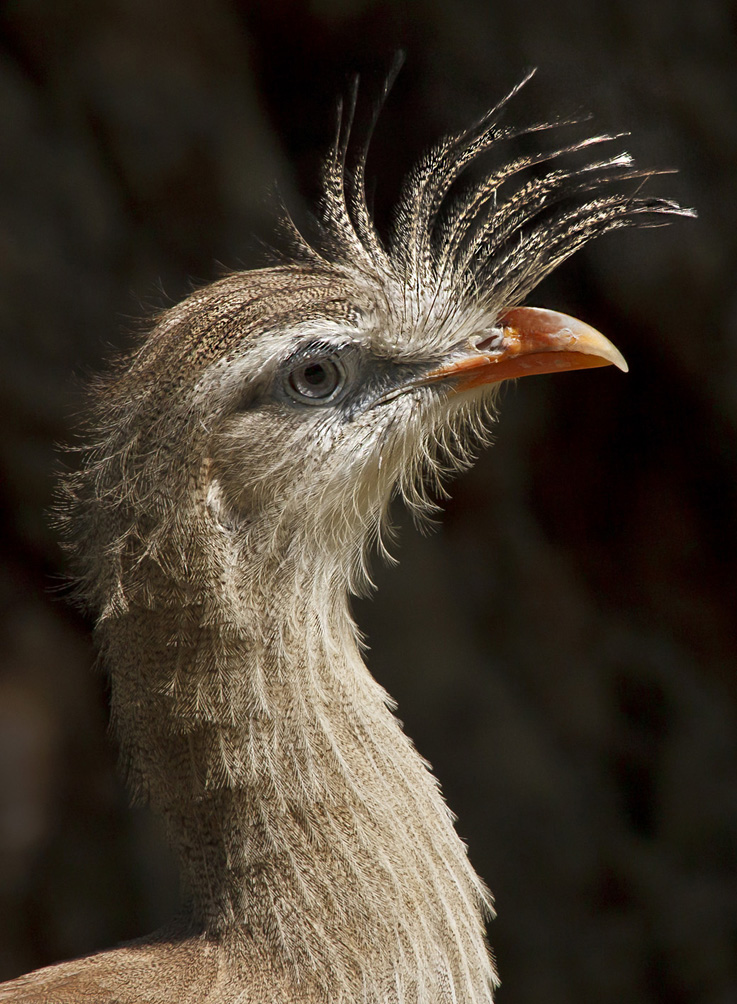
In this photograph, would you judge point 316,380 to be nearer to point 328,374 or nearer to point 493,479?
point 328,374

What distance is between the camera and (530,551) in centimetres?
203

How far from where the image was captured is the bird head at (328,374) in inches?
41.3

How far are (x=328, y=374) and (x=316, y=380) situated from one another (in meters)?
0.02

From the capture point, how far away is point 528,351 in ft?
3.77

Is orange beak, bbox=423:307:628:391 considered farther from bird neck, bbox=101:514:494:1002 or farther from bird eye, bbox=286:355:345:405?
bird neck, bbox=101:514:494:1002

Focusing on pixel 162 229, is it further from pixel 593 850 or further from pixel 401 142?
pixel 593 850

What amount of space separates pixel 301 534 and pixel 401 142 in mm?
1109

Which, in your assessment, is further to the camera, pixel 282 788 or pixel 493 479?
pixel 493 479

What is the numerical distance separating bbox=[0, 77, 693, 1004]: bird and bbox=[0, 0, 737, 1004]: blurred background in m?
0.72

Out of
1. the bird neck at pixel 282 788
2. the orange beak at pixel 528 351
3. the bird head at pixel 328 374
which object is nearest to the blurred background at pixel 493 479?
the bird head at pixel 328 374

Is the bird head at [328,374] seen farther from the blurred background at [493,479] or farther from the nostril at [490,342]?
the blurred background at [493,479]

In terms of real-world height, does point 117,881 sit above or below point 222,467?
below

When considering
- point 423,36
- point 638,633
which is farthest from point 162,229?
point 638,633

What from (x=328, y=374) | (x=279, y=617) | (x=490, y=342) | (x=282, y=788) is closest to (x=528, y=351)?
(x=490, y=342)
